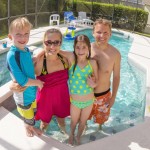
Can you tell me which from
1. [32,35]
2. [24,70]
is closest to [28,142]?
[24,70]

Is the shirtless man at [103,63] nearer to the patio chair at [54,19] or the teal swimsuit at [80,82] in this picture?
the teal swimsuit at [80,82]

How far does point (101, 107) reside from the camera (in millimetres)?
3289

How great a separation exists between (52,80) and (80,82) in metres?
0.34

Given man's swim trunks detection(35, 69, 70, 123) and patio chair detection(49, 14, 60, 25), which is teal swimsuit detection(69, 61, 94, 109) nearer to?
man's swim trunks detection(35, 69, 70, 123)

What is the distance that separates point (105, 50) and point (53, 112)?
1.08m

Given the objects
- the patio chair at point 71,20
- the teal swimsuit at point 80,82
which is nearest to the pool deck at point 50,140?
the teal swimsuit at point 80,82

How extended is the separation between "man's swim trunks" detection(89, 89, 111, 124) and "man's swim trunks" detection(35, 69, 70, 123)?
40 centimetres

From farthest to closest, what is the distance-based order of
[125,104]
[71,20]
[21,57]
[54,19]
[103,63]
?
[54,19], [71,20], [125,104], [103,63], [21,57]

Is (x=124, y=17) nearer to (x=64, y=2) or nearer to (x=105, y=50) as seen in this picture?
(x=64, y=2)

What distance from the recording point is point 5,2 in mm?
10820

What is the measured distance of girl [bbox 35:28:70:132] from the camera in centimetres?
265

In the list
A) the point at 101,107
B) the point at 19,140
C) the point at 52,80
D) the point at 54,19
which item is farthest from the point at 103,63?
the point at 54,19

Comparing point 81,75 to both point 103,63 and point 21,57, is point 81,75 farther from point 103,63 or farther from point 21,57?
point 21,57

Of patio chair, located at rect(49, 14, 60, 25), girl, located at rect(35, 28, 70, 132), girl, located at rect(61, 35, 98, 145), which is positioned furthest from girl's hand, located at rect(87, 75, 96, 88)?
patio chair, located at rect(49, 14, 60, 25)
